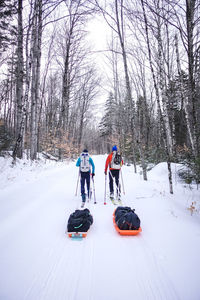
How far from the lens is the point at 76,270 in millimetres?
1883

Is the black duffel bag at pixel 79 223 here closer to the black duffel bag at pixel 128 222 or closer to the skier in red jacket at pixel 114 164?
the black duffel bag at pixel 128 222

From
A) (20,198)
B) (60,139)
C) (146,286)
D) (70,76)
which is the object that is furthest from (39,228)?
(70,76)

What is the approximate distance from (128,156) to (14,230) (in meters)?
15.9

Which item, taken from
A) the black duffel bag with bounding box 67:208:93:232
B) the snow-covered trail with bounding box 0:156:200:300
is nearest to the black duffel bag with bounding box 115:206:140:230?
the snow-covered trail with bounding box 0:156:200:300

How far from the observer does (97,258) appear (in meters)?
2.11

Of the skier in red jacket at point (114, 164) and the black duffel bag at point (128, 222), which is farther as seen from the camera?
the skier in red jacket at point (114, 164)

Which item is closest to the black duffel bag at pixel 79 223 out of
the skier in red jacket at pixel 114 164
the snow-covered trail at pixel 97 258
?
the snow-covered trail at pixel 97 258

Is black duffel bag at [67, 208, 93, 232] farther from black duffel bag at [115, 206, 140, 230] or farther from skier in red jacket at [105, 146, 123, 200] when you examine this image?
skier in red jacket at [105, 146, 123, 200]

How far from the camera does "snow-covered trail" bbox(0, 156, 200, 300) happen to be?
161cm

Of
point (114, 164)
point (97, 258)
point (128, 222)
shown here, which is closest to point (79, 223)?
point (97, 258)

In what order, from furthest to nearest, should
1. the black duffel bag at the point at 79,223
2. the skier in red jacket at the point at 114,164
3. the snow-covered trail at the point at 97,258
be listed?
1. the skier in red jacket at the point at 114,164
2. the black duffel bag at the point at 79,223
3. the snow-covered trail at the point at 97,258

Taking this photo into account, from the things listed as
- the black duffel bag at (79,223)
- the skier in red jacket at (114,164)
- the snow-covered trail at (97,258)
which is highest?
the skier in red jacket at (114,164)

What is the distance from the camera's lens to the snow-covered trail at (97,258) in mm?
1607

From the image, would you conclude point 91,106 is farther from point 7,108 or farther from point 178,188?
point 178,188
